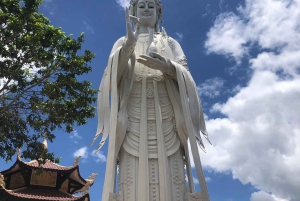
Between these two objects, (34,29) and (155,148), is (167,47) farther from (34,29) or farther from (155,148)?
(34,29)

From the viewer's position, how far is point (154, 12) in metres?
8.21

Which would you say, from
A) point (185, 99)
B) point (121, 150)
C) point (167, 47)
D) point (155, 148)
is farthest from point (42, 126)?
point (167, 47)

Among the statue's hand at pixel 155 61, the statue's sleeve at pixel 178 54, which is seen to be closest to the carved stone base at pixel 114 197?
the statue's hand at pixel 155 61

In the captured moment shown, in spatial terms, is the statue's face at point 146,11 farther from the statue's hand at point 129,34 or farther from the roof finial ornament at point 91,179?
the roof finial ornament at point 91,179

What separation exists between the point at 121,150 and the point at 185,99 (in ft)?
5.31

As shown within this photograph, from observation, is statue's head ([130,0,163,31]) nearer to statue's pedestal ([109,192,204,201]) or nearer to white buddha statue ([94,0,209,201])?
white buddha statue ([94,0,209,201])

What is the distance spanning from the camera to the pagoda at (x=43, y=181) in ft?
42.5

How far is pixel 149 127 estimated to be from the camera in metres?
7.11

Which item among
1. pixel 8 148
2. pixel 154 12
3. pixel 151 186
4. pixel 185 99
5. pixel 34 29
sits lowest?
pixel 151 186

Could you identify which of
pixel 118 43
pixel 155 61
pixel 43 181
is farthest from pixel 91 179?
pixel 155 61

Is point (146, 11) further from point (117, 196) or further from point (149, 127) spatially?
point (117, 196)

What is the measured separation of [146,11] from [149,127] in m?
2.79

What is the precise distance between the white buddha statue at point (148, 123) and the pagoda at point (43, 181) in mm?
6868

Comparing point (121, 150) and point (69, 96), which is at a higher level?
point (69, 96)
